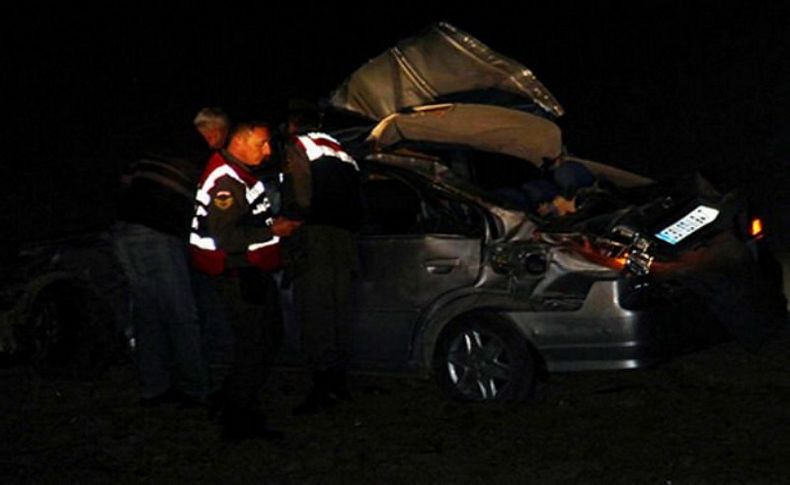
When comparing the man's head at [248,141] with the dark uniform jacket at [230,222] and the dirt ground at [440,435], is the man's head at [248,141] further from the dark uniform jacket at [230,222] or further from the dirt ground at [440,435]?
the dirt ground at [440,435]

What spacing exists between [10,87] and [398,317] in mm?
17841

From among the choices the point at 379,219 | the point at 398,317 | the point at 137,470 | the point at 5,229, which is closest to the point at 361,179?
the point at 379,219

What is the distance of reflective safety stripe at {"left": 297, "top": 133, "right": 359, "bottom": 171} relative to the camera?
912 centimetres

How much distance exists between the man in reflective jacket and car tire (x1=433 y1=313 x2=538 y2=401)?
1.14 metres

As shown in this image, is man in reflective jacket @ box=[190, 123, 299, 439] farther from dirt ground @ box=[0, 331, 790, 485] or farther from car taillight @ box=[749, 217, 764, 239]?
car taillight @ box=[749, 217, 764, 239]

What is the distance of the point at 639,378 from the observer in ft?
32.2

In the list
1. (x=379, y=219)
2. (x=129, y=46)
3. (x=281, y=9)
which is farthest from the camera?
(x=281, y=9)

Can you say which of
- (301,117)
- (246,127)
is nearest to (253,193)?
(246,127)

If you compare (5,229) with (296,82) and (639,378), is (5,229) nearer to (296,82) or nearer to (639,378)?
(296,82)

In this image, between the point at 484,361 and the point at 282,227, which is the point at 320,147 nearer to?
the point at 282,227

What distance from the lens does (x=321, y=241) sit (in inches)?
359

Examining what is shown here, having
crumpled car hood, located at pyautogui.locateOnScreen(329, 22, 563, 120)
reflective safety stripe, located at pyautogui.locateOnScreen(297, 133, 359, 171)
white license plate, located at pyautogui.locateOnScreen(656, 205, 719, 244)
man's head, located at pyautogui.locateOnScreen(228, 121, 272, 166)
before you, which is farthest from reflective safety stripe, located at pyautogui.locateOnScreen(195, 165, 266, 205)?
crumpled car hood, located at pyautogui.locateOnScreen(329, 22, 563, 120)

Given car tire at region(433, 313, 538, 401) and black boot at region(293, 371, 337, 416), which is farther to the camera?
black boot at region(293, 371, 337, 416)

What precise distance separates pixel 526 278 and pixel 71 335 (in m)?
3.00
